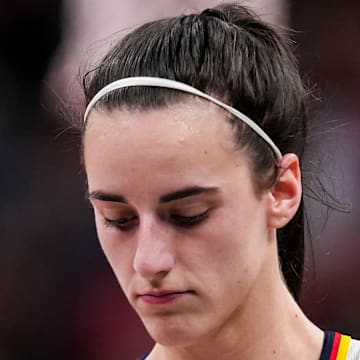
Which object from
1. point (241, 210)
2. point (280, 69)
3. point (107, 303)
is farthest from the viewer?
point (107, 303)

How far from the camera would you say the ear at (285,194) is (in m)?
1.39

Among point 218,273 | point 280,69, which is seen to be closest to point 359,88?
point 280,69

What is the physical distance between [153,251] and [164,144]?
5.9 inches

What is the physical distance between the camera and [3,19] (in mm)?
3072

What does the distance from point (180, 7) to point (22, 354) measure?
47.6 inches

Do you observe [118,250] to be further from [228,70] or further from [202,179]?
[228,70]

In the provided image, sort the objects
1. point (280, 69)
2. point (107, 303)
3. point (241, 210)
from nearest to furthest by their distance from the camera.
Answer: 1. point (241, 210)
2. point (280, 69)
3. point (107, 303)

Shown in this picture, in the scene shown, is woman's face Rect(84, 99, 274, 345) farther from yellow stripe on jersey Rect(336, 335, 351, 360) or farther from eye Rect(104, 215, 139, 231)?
yellow stripe on jersey Rect(336, 335, 351, 360)

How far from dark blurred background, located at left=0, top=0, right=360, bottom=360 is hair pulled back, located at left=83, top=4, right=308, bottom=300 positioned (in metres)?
1.38

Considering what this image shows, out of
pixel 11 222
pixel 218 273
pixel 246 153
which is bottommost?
pixel 11 222

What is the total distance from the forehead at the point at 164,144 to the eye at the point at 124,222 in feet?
0.20

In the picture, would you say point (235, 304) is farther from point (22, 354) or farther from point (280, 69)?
point (22, 354)

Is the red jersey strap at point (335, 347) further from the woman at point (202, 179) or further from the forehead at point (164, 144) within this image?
the forehead at point (164, 144)

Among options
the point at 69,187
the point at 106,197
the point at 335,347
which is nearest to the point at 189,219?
the point at 106,197
